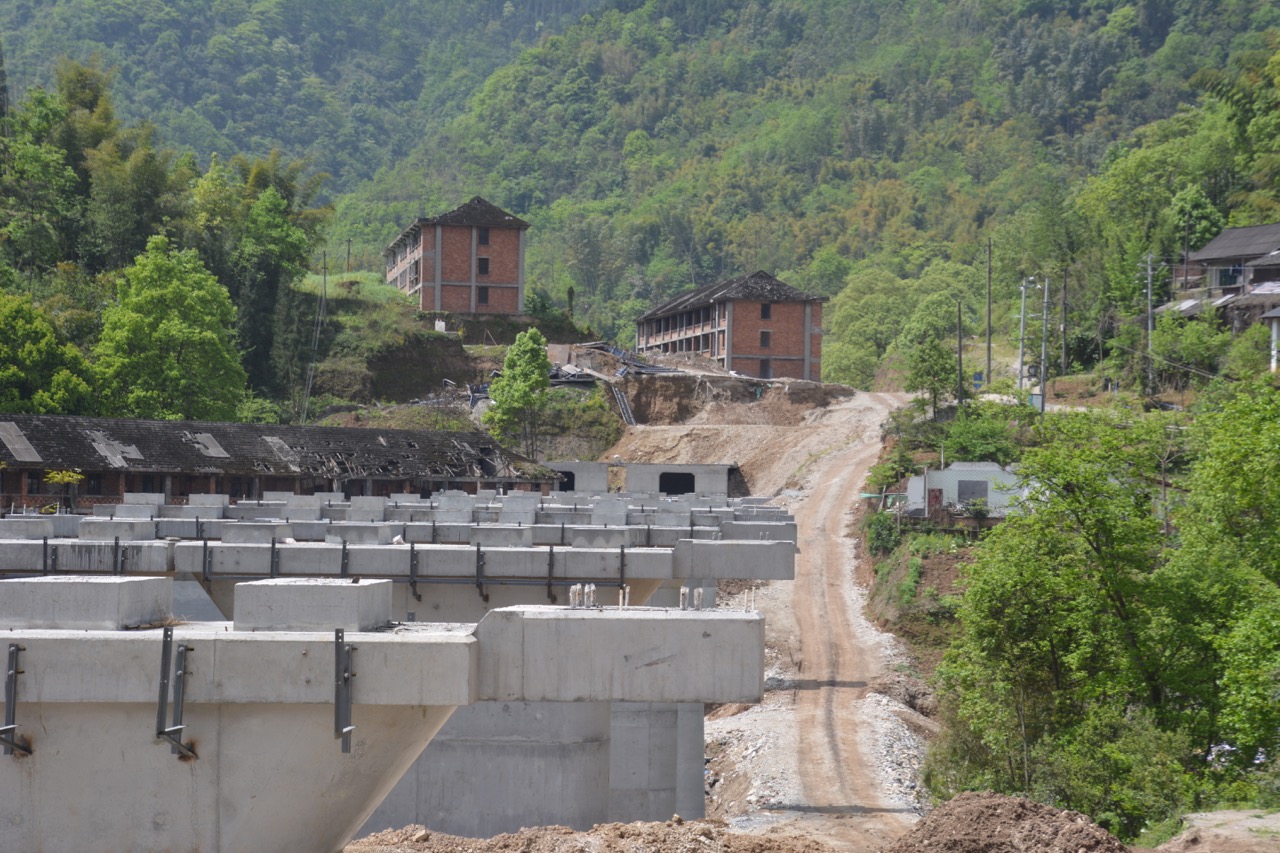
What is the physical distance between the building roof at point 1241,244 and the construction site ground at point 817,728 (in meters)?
18.0

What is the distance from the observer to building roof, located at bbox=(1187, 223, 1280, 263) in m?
69.9

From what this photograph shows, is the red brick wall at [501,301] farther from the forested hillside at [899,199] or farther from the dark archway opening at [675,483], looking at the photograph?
the dark archway opening at [675,483]

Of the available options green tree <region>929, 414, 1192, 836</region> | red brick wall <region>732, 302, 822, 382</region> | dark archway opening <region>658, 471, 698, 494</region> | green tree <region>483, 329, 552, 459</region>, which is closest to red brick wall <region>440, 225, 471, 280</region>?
green tree <region>483, 329, 552, 459</region>

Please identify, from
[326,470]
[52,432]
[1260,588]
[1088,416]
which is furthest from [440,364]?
[1260,588]

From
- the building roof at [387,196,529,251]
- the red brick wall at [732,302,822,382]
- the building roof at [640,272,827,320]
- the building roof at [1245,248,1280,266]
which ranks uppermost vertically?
the building roof at [387,196,529,251]

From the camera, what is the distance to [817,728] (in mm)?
30672

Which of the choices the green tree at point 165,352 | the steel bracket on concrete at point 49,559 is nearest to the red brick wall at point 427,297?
the green tree at point 165,352

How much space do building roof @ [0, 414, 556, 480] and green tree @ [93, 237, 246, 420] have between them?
33.6 feet

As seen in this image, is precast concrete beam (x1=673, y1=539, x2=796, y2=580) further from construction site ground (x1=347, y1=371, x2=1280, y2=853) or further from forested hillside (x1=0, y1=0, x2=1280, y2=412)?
forested hillside (x1=0, y1=0, x2=1280, y2=412)

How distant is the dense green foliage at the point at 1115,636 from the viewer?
22172 millimetres

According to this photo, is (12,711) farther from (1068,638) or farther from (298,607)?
(1068,638)

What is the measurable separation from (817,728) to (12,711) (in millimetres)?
20776

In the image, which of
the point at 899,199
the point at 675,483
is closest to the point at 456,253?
the point at 675,483

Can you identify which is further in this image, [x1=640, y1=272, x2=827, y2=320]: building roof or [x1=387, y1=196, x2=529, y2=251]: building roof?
[x1=640, y1=272, x2=827, y2=320]: building roof
